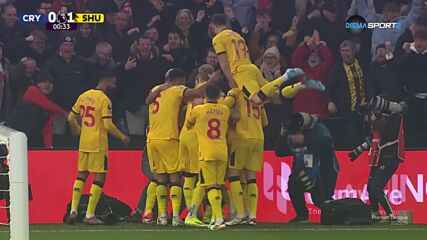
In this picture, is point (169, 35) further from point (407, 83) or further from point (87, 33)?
point (407, 83)

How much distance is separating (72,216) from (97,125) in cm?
133

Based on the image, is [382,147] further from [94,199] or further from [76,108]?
[76,108]

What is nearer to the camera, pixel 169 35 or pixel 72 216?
pixel 72 216

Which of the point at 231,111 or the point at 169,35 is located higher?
the point at 169,35

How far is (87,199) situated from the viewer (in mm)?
15414

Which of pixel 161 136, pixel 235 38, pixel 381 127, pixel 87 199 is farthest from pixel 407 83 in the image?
pixel 87 199

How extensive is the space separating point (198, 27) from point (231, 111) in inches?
95.3

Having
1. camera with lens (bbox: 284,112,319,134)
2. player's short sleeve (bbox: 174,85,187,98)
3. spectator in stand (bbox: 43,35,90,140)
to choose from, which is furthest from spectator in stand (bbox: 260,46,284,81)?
spectator in stand (bbox: 43,35,90,140)

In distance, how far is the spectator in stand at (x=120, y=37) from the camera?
16.2 meters

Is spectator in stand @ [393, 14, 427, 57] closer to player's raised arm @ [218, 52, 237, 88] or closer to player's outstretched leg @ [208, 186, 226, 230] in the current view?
player's raised arm @ [218, 52, 237, 88]

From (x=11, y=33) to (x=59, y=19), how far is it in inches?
29.9

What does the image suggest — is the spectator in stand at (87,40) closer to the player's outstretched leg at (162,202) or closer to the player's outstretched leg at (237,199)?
the player's outstretched leg at (162,202)

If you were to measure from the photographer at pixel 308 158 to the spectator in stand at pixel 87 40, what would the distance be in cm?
318

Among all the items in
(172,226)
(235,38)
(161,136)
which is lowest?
(172,226)
